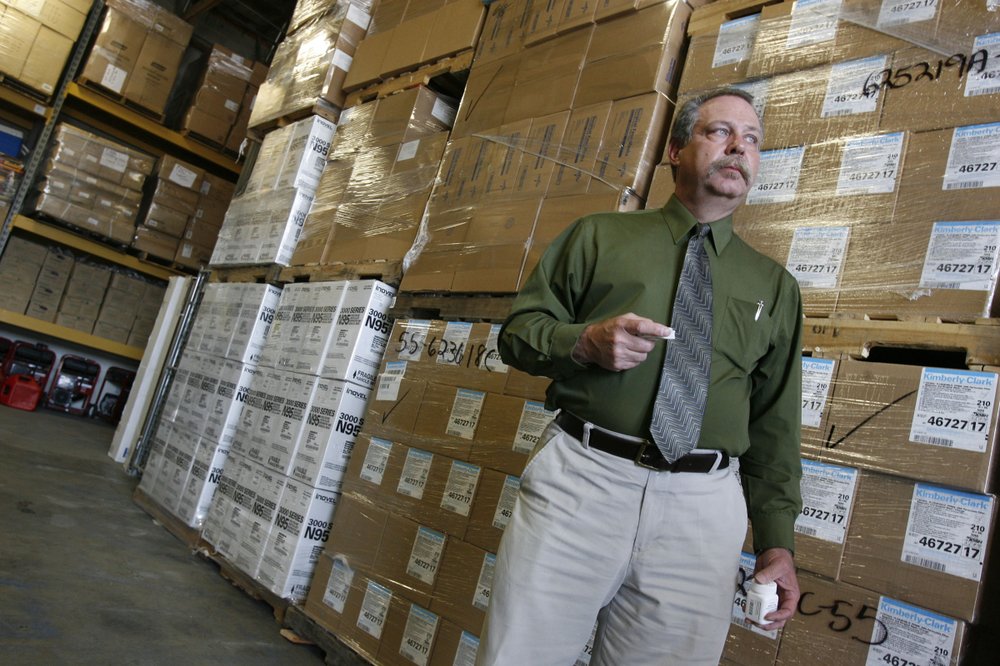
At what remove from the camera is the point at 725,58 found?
2689 millimetres

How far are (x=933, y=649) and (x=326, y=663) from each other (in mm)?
2497

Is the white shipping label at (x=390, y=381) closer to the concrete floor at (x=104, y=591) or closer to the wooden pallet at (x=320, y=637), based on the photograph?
the wooden pallet at (x=320, y=637)

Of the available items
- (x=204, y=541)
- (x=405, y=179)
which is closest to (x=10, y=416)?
(x=204, y=541)

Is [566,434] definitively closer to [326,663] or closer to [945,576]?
[945,576]

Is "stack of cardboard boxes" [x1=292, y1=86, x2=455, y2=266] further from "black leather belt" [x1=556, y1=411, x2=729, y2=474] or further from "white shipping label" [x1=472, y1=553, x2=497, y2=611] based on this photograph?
"black leather belt" [x1=556, y1=411, x2=729, y2=474]

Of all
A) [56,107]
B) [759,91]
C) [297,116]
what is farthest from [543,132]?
[56,107]

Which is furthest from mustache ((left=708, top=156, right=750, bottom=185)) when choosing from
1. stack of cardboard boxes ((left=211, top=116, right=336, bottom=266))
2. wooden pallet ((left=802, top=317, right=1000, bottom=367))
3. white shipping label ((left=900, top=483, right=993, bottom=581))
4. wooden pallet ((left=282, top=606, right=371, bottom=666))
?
stack of cardboard boxes ((left=211, top=116, right=336, bottom=266))

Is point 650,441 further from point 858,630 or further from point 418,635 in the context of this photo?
point 418,635

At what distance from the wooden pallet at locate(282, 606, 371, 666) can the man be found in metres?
1.86

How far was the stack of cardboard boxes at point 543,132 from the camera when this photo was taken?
2852 mm

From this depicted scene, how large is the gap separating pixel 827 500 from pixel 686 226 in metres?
0.86

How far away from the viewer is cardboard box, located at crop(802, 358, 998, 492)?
1.72 metres

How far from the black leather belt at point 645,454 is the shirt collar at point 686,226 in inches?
19.1

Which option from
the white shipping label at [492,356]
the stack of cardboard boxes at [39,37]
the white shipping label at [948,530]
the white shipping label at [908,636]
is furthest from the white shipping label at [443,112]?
the stack of cardboard boxes at [39,37]
